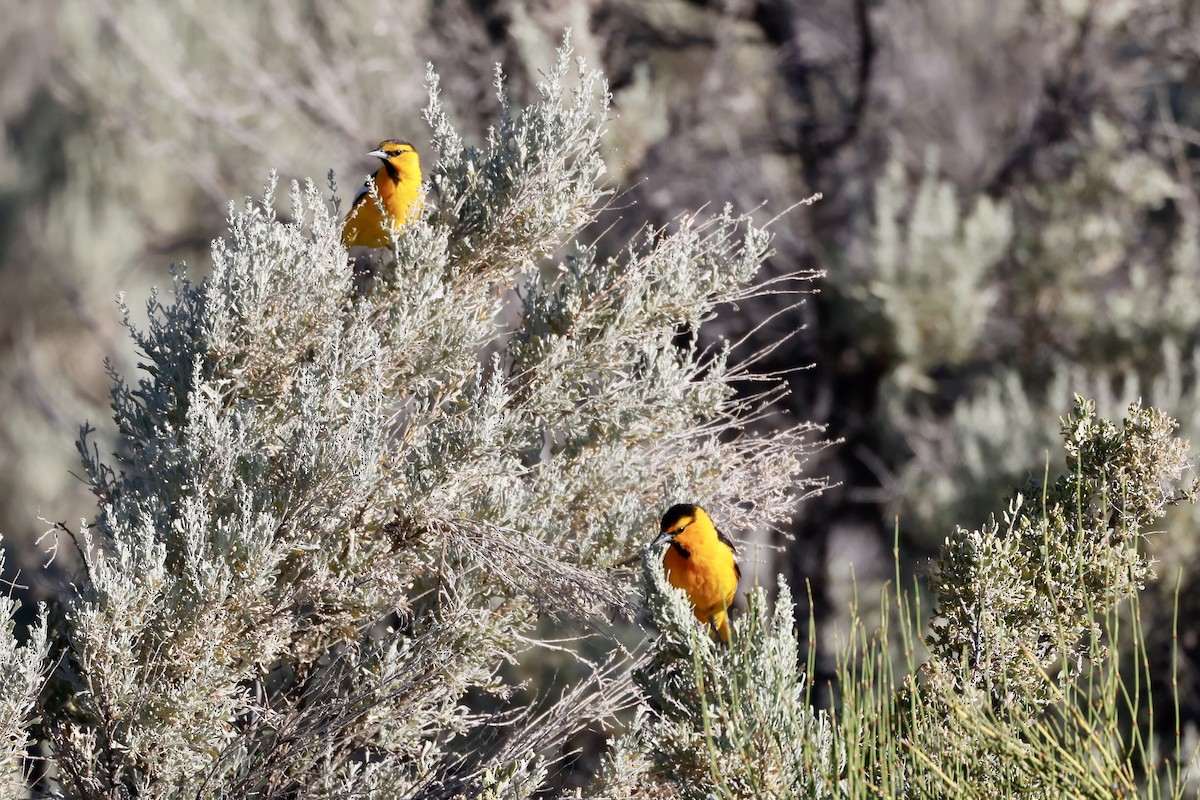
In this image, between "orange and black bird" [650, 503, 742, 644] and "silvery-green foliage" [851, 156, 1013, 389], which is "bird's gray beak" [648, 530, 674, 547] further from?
"silvery-green foliage" [851, 156, 1013, 389]

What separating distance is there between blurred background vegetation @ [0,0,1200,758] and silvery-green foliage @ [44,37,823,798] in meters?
4.80

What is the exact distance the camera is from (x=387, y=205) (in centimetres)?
421

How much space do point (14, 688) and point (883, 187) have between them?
25.7 ft

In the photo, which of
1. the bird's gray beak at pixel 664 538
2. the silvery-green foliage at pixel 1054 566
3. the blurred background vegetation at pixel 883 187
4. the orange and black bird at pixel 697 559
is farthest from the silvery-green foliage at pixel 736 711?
the blurred background vegetation at pixel 883 187

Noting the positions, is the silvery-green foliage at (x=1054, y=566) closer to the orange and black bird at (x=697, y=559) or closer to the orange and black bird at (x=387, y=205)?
the orange and black bird at (x=697, y=559)

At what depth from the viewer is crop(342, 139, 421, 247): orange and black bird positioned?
391cm

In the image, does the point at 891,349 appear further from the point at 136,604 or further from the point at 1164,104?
the point at 136,604

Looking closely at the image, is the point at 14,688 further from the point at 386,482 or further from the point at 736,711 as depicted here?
the point at 736,711

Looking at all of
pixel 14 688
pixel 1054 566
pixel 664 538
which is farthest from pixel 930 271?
pixel 14 688

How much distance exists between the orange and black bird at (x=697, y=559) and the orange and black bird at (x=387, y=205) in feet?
3.91

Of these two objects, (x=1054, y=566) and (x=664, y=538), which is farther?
(x=664, y=538)

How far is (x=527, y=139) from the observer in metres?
3.86

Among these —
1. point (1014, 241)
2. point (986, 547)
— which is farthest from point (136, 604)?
point (1014, 241)

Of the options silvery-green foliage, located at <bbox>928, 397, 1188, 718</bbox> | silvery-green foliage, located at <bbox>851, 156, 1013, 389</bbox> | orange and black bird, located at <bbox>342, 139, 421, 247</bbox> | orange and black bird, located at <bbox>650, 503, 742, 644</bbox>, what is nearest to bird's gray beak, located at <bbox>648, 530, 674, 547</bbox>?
orange and black bird, located at <bbox>650, 503, 742, 644</bbox>
